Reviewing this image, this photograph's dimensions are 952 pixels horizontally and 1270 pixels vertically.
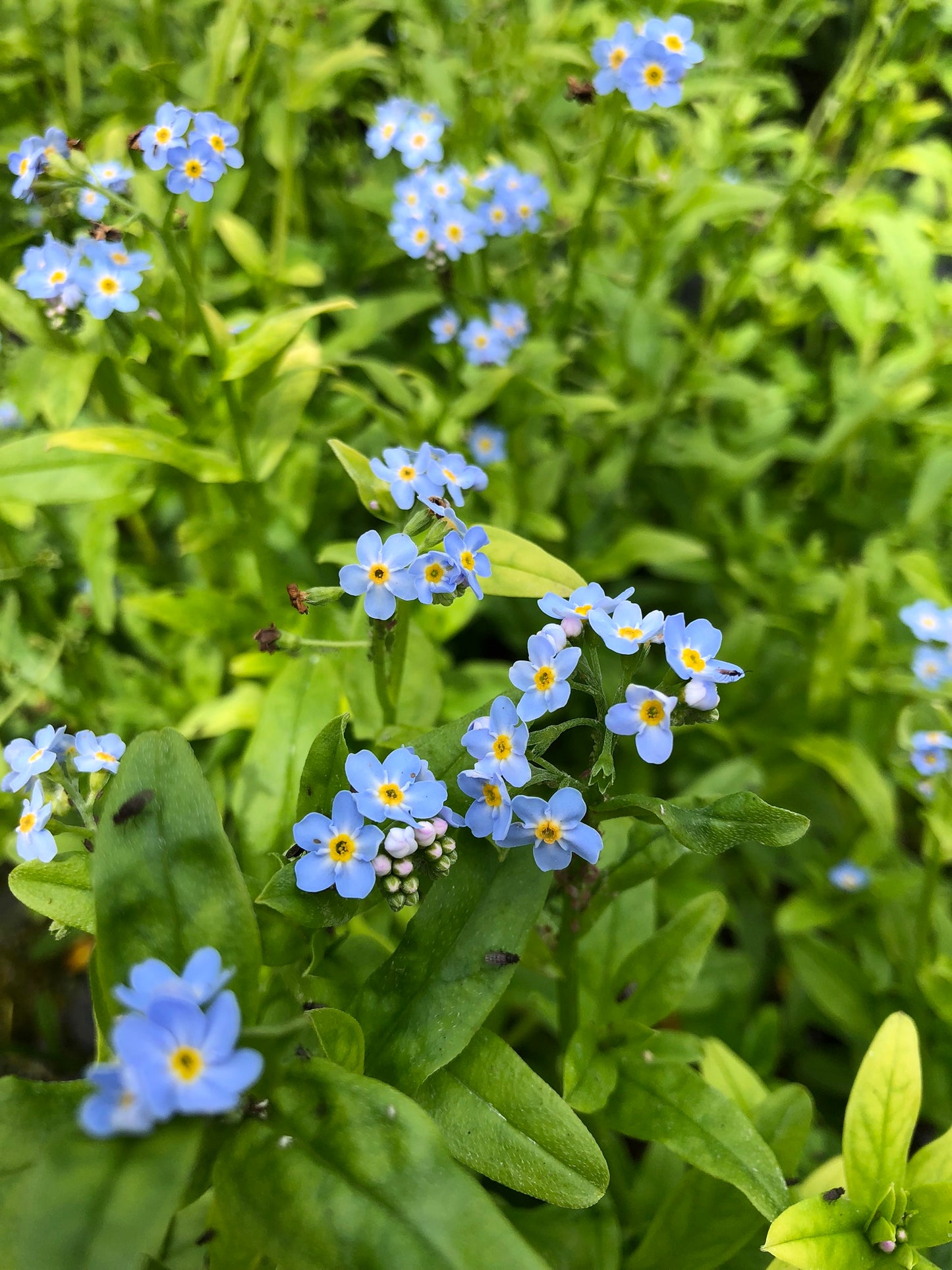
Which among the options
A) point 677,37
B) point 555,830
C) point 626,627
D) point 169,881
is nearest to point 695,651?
point 626,627

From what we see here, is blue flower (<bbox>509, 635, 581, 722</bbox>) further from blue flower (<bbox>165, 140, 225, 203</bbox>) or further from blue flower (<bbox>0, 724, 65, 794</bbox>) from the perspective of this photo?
blue flower (<bbox>165, 140, 225, 203</bbox>)

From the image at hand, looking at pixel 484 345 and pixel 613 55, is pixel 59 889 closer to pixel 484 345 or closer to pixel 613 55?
pixel 484 345

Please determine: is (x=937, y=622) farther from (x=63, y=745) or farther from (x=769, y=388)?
(x=63, y=745)

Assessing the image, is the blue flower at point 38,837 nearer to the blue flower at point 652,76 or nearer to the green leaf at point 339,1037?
the green leaf at point 339,1037

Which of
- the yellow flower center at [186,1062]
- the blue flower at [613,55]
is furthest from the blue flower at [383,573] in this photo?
the blue flower at [613,55]

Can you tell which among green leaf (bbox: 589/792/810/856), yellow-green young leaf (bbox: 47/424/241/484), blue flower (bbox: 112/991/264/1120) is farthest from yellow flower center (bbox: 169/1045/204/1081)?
yellow-green young leaf (bbox: 47/424/241/484)

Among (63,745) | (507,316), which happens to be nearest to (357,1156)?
(63,745)
